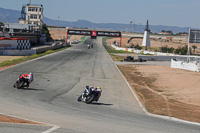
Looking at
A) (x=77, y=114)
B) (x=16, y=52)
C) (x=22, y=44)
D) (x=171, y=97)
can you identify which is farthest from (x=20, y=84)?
(x=22, y=44)

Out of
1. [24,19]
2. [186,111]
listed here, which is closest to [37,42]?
[24,19]

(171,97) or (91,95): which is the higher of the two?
(91,95)

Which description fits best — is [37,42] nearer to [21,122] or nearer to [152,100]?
[152,100]

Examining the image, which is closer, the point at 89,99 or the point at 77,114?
the point at 77,114

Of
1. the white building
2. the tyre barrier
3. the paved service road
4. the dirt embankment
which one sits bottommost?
the dirt embankment

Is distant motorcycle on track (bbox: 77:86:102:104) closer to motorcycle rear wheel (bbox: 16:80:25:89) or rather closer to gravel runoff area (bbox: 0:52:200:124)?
gravel runoff area (bbox: 0:52:200:124)

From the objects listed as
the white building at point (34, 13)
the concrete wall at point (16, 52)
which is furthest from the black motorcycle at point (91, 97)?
the white building at point (34, 13)

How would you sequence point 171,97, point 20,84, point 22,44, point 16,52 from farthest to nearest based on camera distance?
point 22,44 < point 16,52 < point 171,97 < point 20,84

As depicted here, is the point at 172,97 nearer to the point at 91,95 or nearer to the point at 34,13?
the point at 91,95

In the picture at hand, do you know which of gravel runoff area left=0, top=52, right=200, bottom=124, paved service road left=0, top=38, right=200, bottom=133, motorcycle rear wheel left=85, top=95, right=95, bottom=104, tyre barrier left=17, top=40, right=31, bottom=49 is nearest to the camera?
paved service road left=0, top=38, right=200, bottom=133

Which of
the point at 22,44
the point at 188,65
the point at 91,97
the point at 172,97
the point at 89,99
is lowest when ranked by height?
the point at 172,97

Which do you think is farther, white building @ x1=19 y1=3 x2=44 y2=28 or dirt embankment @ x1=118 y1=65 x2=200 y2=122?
white building @ x1=19 y1=3 x2=44 y2=28

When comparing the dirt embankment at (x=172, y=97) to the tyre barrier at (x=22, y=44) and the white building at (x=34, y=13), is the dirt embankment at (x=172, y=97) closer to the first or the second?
the tyre barrier at (x=22, y=44)

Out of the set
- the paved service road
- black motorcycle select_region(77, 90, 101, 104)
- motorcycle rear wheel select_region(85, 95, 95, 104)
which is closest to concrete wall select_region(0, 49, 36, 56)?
the paved service road
